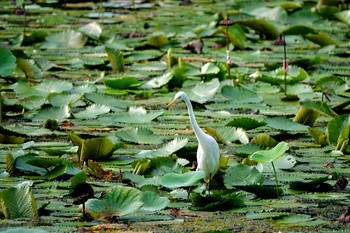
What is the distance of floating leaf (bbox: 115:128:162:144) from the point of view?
4.11m

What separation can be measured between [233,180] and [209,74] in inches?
79.7

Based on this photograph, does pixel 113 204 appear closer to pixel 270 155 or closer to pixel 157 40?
pixel 270 155

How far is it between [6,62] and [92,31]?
220 cm

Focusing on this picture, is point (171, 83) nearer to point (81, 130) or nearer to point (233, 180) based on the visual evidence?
point (81, 130)

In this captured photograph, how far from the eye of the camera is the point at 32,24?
7.43 meters

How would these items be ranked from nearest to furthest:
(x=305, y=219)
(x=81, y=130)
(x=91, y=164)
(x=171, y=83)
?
(x=305, y=219) < (x=91, y=164) < (x=81, y=130) < (x=171, y=83)

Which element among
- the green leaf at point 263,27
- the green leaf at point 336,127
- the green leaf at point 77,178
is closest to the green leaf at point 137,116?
the green leaf at point 336,127

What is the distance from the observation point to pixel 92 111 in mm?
4676

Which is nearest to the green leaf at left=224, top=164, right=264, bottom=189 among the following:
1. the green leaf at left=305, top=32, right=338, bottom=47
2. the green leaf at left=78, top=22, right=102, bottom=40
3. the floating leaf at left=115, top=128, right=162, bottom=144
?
the floating leaf at left=115, top=128, right=162, bottom=144

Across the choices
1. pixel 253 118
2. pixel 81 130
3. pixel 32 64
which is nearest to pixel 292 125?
pixel 253 118

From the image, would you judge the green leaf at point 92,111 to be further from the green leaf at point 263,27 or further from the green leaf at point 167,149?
the green leaf at point 263,27

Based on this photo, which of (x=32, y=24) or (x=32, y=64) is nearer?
(x=32, y=64)

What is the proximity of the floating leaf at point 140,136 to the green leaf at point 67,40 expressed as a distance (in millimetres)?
2473

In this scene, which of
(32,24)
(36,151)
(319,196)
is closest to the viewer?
(319,196)
